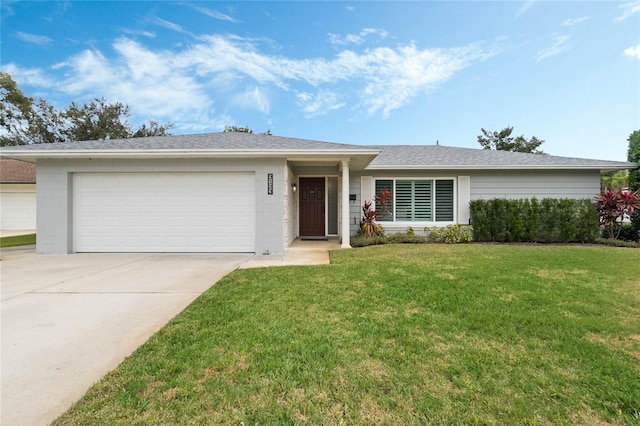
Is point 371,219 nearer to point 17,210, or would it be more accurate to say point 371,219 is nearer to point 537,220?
point 537,220

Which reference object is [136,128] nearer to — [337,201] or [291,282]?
[337,201]

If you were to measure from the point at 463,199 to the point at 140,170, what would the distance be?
10108mm

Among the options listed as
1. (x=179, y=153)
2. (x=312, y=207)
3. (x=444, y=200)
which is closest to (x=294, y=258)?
(x=179, y=153)

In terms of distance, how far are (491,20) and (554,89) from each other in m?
5.04

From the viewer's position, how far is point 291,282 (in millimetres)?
4633

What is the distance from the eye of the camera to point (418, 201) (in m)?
10.0

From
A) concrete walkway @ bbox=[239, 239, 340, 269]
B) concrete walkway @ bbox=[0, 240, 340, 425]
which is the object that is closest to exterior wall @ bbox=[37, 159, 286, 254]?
concrete walkway @ bbox=[239, 239, 340, 269]

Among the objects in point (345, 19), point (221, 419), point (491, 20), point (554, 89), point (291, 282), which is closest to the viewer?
point (221, 419)

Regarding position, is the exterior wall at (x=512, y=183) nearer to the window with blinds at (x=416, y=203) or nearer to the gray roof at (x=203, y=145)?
the window with blinds at (x=416, y=203)

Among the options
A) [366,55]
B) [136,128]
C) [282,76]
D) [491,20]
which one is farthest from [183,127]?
[491,20]

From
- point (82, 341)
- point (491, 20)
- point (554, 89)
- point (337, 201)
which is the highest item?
point (491, 20)

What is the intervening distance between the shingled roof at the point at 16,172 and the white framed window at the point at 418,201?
18.4 metres

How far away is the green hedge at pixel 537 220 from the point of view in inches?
352

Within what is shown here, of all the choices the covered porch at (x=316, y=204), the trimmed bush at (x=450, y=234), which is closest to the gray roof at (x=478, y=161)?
the covered porch at (x=316, y=204)
